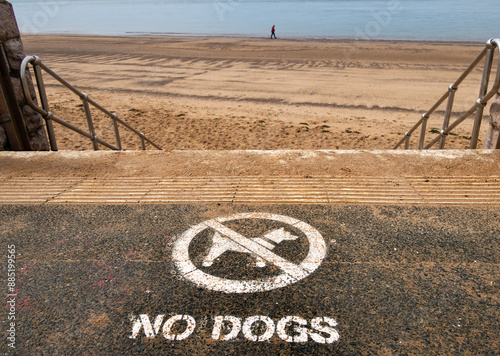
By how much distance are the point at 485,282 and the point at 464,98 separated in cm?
1273

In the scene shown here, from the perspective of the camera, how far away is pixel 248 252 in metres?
2.79

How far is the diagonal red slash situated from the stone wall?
3.35m

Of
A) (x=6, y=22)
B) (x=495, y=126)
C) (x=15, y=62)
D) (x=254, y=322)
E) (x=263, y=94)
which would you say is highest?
(x=6, y=22)

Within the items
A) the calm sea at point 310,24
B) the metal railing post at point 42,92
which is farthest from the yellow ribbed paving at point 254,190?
the calm sea at point 310,24

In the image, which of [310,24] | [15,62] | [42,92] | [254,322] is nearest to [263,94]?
[42,92]

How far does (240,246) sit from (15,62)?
393cm

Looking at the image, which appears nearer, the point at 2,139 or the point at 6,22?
the point at 6,22

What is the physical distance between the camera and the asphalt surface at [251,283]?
2076 millimetres

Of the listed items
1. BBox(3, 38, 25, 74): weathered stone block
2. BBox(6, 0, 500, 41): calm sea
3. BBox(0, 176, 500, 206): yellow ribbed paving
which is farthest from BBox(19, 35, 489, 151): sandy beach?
BBox(6, 0, 500, 41): calm sea

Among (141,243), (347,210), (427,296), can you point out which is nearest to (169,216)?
(141,243)

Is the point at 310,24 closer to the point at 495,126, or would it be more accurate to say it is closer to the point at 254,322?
the point at 495,126

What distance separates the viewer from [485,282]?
244cm

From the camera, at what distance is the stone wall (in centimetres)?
451

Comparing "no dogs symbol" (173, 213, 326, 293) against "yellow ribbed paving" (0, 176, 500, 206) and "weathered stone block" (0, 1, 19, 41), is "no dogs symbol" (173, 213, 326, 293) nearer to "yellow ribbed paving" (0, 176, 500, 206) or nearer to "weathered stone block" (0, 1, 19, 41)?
"yellow ribbed paving" (0, 176, 500, 206)
